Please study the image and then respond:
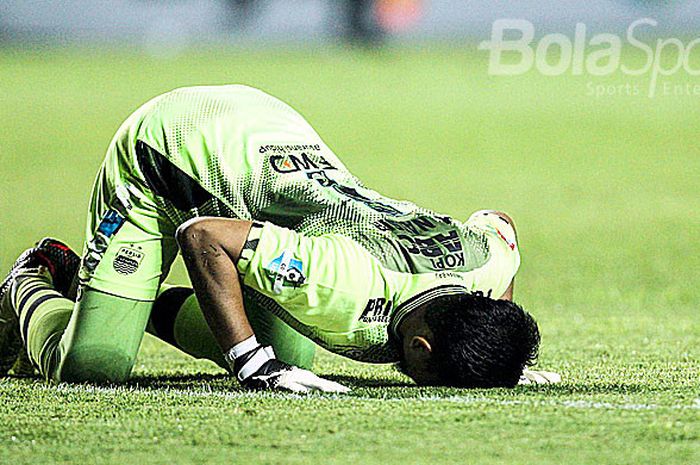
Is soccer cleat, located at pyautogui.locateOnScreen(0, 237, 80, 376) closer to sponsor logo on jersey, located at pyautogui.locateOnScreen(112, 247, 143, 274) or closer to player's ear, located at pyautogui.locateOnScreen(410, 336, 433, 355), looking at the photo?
sponsor logo on jersey, located at pyautogui.locateOnScreen(112, 247, 143, 274)

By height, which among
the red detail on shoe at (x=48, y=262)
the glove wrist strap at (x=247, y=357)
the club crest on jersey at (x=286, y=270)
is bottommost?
the glove wrist strap at (x=247, y=357)

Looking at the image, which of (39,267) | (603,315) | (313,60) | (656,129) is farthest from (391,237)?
(313,60)

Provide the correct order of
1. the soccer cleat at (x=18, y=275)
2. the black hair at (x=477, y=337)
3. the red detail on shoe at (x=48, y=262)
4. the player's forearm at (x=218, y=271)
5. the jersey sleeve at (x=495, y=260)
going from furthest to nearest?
the red detail on shoe at (x=48, y=262)
the soccer cleat at (x=18, y=275)
the jersey sleeve at (x=495, y=260)
the player's forearm at (x=218, y=271)
the black hair at (x=477, y=337)

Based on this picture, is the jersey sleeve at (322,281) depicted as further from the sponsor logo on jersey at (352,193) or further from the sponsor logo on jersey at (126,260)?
the sponsor logo on jersey at (126,260)

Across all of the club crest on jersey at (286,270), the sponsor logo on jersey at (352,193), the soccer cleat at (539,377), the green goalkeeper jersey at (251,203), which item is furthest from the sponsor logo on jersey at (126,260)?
the soccer cleat at (539,377)

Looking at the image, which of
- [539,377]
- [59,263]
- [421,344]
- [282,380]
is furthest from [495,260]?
[59,263]

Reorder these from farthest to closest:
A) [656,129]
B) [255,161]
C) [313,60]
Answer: [313,60]
[656,129]
[255,161]

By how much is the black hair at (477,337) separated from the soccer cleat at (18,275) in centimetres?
177

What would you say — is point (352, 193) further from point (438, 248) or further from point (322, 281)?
point (322, 281)

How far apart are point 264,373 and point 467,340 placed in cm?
64

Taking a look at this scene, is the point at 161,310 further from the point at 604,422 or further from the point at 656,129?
the point at 656,129

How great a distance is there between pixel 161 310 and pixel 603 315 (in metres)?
3.08

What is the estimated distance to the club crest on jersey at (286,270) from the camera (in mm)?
4105

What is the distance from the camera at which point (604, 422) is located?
3.78 meters
